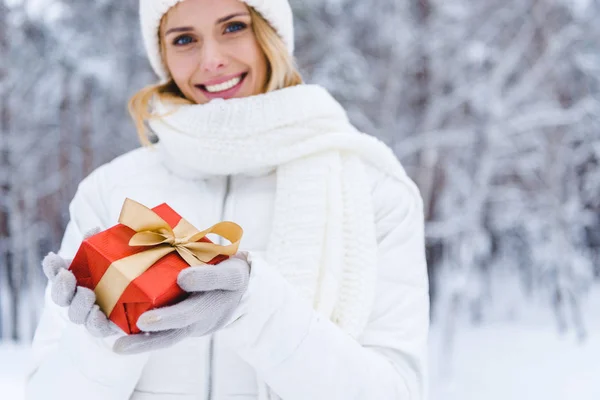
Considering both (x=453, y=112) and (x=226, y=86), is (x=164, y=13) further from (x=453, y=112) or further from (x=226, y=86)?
(x=453, y=112)

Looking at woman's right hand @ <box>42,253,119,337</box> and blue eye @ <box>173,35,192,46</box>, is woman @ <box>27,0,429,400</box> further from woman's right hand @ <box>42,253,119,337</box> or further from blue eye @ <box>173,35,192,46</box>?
woman's right hand @ <box>42,253,119,337</box>

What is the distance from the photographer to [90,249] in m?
0.83

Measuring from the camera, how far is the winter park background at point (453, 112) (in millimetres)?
7035

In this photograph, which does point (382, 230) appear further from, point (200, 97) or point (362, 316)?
point (200, 97)

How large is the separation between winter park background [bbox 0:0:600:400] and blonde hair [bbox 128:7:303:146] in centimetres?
566

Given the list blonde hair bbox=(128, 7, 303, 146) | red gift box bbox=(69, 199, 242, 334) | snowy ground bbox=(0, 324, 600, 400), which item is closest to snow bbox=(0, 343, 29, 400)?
snowy ground bbox=(0, 324, 600, 400)

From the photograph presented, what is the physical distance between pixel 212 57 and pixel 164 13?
7.4 inches

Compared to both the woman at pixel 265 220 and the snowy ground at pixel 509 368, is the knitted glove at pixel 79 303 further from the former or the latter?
the snowy ground at pixel 509 368

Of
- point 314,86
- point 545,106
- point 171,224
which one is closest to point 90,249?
point 171,224

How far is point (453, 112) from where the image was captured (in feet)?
25.9

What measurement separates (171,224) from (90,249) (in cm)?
13

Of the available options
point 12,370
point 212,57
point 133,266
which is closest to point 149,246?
point 133,266

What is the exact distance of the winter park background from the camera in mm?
7035

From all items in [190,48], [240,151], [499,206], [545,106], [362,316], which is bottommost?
[499,206]
